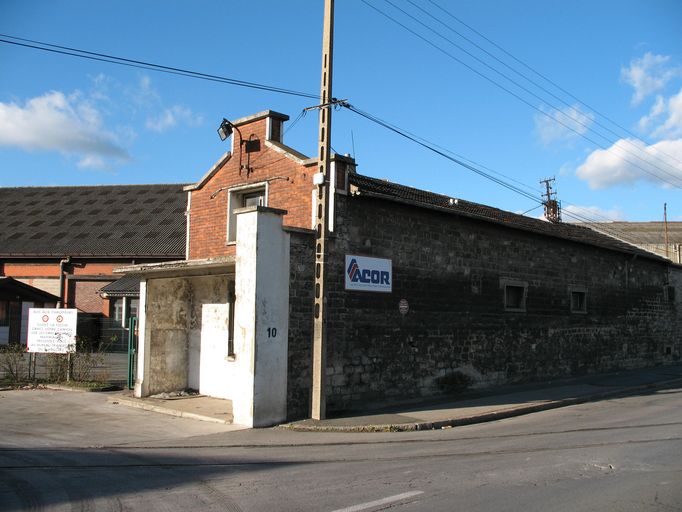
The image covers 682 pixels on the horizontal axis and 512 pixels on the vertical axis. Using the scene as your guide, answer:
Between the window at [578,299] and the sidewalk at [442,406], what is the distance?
112 inches

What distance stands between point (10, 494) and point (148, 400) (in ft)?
26.2

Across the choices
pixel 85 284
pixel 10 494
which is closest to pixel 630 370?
pixel 10 494

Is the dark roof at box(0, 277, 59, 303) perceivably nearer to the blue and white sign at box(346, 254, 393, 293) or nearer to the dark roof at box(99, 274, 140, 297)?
the dark roof at box(99, 274, 140, 297)

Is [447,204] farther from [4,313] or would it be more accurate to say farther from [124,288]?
[4,313]

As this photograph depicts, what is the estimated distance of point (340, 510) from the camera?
598 cm

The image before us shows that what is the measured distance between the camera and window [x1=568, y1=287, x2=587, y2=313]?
20.8 metres

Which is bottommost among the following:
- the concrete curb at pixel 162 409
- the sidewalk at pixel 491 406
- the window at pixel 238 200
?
the concrete curb at pixel 162 409

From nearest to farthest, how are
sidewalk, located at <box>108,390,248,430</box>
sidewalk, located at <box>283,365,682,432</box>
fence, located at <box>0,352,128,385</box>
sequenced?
sidewalk, located at <box>283,365,682,432</box>
sidewalk, located at <box>108,390,248,430</box>
fence, located at <box>0,352,128,385</box>

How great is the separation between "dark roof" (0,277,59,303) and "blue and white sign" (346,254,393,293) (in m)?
17.1

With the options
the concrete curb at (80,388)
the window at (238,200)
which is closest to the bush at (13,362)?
the concrete curb at (80,388)

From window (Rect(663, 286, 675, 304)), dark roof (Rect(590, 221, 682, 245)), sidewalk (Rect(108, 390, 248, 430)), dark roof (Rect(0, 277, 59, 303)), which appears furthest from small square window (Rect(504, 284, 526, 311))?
dark roof (Rect(590, 221, 682, 245))

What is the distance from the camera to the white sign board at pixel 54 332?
16531 mm

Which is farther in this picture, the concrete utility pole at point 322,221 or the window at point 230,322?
the window at point 230,322

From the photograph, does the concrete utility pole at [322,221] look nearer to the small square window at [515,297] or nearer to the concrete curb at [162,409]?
the concrete curb at [162,409]
